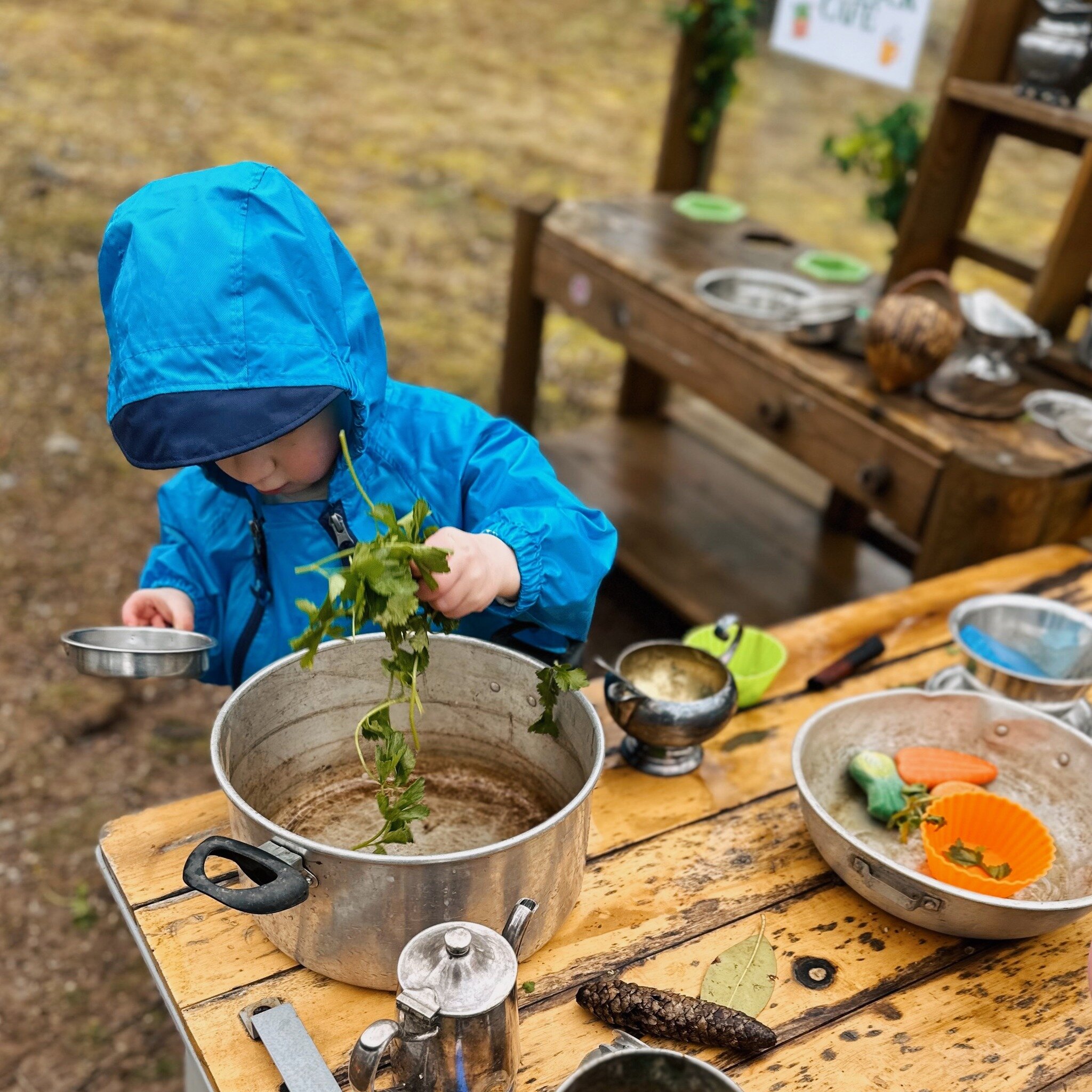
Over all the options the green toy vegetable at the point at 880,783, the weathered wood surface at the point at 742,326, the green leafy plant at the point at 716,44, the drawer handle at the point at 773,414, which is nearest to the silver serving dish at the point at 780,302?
the weathered wood surface at the point at 742,326

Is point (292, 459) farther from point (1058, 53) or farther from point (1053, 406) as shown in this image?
point (1058, 53)

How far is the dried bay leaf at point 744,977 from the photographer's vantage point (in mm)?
1225

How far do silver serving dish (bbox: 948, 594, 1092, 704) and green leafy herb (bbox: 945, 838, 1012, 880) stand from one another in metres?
0.39

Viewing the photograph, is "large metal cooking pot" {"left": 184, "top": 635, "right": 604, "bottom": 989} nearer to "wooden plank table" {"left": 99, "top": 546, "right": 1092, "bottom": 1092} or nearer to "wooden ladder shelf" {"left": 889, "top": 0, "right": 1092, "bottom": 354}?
"wooden plank table" {"left": 99, "top": 546, "right": 1092, "bottom": 1092}

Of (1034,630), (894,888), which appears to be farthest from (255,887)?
(1034,630)

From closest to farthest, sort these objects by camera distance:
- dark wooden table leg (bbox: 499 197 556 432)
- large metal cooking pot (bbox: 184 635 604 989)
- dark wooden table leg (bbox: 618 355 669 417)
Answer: large metal cooking pot (bbox: 184 635 604 989) < dark wooden table leg (bbox: 499 197 556 432) < dark wooden table leg (bbox: 618 355 669 417)

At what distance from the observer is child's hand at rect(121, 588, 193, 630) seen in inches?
64.0

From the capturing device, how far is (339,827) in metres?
1.40

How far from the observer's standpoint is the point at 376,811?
1428mm

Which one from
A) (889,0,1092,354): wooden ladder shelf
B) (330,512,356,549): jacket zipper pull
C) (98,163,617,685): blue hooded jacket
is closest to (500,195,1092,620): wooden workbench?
(889,0,1092,354): wooden ladder shelf

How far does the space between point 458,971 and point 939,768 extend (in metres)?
0.83

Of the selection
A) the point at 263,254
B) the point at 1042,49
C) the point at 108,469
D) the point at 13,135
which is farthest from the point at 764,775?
the point at 13,135

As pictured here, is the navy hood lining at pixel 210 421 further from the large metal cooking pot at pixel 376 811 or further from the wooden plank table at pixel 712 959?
the wooden plank table at pixel 712 959

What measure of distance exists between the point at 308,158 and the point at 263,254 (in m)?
5.89
